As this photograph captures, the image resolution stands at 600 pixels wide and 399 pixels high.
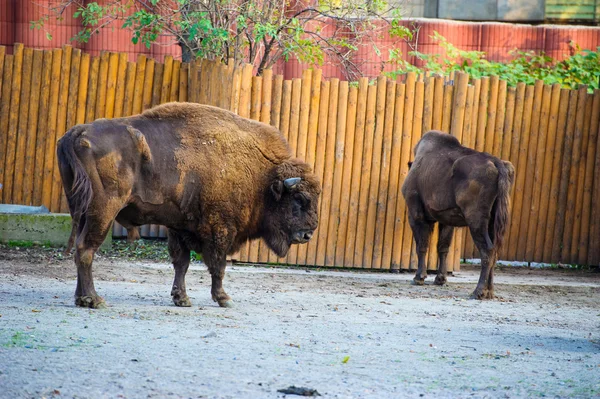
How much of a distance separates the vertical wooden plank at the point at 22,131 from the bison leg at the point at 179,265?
15.6 feet

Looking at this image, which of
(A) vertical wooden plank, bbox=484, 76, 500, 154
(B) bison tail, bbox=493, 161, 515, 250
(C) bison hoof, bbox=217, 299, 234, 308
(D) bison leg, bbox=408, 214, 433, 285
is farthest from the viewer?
(A) vertical wooden plank, bbox=484, 76, 500, 154

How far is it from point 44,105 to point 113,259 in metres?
2.68

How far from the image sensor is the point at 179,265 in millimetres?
8578

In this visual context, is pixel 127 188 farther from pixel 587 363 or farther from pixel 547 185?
pixel 547 185

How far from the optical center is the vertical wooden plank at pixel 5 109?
496 inches

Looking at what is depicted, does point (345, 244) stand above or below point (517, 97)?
below

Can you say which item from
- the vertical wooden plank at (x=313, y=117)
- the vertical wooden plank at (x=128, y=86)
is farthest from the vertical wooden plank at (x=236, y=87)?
the vertical wooden plank at (x=128, y=86)

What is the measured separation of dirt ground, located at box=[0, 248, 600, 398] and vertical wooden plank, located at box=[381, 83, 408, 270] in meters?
1.31

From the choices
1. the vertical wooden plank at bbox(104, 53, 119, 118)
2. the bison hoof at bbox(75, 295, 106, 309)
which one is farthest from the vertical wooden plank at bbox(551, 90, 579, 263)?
the bison hoof at bbox(75, 295, 106, 309)

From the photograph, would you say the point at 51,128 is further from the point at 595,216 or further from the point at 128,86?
the point at 595,216

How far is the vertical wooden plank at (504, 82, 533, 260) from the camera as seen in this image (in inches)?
529

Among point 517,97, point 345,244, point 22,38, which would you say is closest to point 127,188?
point 345,244

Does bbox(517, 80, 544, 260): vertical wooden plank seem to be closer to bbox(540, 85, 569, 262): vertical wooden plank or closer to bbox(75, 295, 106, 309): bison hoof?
bbox(540, 85, 569, 262): vertical wooden plank

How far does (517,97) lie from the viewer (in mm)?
13453
